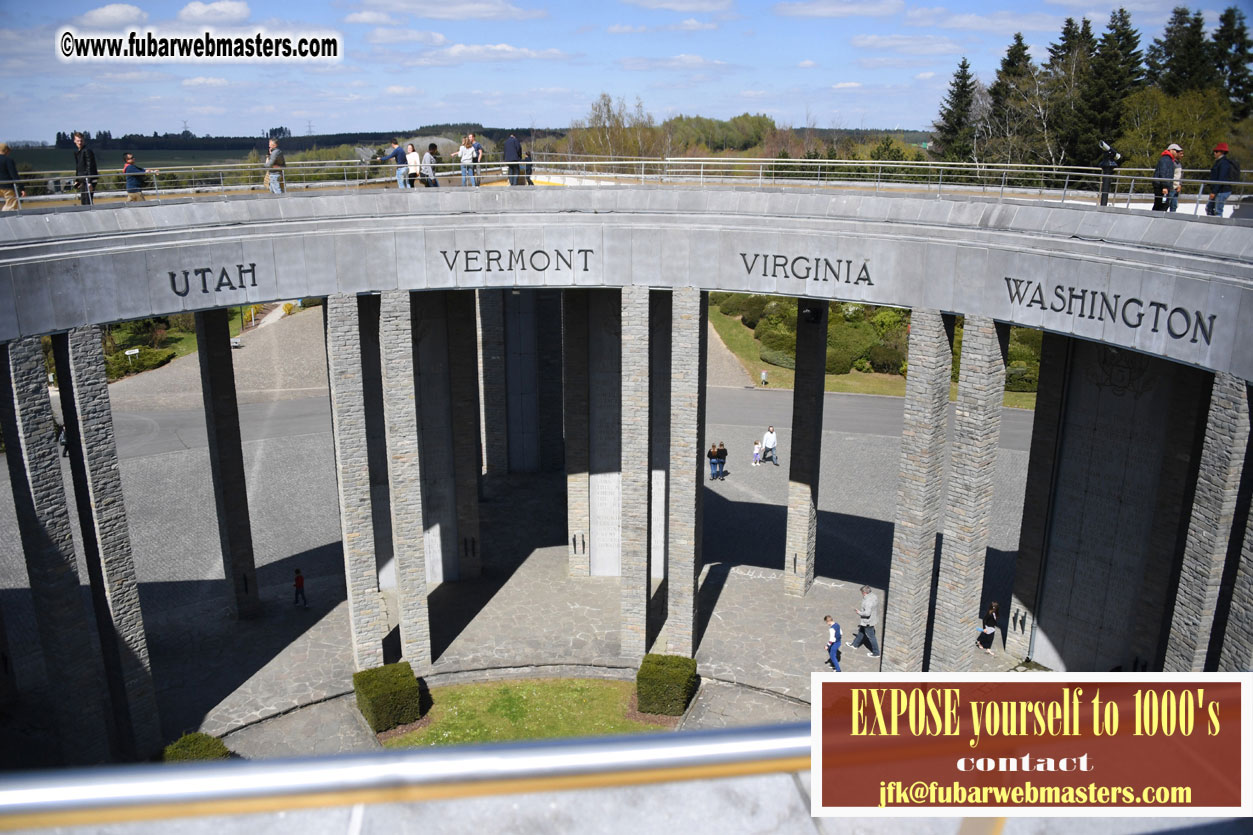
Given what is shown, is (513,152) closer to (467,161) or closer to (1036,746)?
(467,161)

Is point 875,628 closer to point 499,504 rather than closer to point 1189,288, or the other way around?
point 1189,288

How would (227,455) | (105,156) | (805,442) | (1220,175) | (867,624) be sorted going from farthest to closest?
(105,156), (805,442), (227,455), (867,624), (1220,175)

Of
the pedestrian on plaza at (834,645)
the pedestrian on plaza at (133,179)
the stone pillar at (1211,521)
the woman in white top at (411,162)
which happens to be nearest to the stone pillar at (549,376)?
the woman in white top at (411,162)

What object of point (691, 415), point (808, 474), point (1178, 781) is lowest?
point (808, 474)

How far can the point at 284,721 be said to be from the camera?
2184 centimetres

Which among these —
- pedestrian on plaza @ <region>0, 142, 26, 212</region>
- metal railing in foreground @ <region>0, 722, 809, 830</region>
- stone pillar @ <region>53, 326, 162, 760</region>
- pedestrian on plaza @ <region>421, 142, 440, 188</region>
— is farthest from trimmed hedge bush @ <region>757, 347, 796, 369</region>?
metal railing in foreground @ <region>0, 722, 809, 830</region>

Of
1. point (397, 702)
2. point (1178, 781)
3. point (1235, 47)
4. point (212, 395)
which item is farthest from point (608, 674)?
point (1235, 47)

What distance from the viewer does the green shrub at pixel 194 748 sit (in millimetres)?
19016

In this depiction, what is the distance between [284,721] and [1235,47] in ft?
226

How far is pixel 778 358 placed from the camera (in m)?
53.9

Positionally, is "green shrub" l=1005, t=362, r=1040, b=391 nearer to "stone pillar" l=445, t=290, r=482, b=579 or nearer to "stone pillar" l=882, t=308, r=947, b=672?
"stone pillar" l=882, t=308, r=947, b=672

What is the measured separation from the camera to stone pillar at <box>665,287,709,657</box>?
71.8ft

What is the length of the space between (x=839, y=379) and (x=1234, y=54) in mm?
36619

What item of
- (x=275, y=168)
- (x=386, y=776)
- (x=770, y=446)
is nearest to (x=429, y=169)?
(x=275, y=168)
